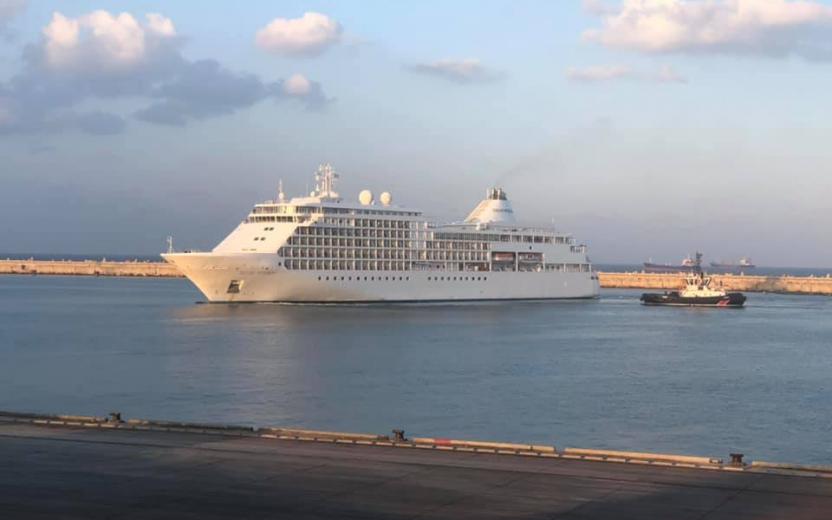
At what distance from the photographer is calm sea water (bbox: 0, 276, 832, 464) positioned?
30.1m

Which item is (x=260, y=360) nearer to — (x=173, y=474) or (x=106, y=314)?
(x=173, y=474)

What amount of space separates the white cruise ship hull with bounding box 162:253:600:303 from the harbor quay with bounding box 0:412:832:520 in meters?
62.8

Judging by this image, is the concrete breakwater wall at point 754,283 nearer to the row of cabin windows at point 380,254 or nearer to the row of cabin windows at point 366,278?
the row of cabin windows at point 380,254

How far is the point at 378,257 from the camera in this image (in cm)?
9188

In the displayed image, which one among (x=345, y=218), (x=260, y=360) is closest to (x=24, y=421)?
(x=260, y=360)

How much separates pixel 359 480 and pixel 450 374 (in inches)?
1079

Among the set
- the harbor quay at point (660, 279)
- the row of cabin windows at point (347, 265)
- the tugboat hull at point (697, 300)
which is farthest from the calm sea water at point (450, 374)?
the harbor quay at point (660, 279)

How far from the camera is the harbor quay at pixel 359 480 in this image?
13.7 meters

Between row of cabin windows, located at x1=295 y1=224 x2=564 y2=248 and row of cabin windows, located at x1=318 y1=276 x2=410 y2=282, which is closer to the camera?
row of cabin windows, located at x1=318 y1=276 x2=410 y2=282

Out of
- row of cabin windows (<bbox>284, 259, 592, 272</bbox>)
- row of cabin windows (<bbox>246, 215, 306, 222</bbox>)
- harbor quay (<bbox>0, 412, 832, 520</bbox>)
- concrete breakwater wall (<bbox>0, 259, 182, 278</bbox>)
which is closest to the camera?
harbor quay (<bbox>0, 412, 832, 520</bbox>)

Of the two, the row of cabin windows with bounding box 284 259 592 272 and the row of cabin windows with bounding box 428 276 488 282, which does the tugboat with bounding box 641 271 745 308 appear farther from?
the row of cabin windows with bounding box 428 276 488 282

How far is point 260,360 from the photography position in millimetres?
47281

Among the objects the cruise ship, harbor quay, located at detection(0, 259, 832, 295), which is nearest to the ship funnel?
the cruise ship

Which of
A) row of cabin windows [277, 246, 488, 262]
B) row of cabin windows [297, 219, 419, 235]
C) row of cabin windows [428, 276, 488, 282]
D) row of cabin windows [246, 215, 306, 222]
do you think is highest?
row of cabin windows [246, 215, 306, 222]
